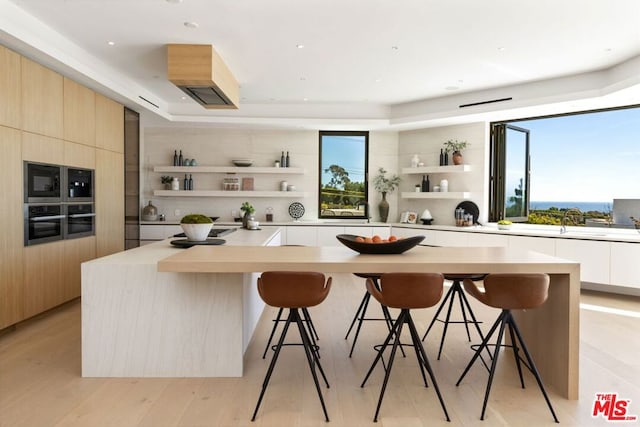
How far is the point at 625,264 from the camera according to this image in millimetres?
5465

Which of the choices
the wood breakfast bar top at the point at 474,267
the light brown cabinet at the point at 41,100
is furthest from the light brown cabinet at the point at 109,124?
Answer: the wood breakfast bar top at the point at 474,267

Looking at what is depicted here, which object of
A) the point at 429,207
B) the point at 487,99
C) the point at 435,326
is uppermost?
the point at 487,99

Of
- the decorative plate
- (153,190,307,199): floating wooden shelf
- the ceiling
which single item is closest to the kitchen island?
the ceiling

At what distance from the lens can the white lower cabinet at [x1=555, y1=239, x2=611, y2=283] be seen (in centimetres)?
561

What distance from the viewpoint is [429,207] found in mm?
7742

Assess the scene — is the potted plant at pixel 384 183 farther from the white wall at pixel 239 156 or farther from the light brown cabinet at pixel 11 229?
the light brown cabinet at pixel 11 229

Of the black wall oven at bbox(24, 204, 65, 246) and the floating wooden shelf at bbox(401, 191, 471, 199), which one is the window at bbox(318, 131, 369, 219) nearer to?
the floating wooden shelf at bbox(401, 191, 471, 199)

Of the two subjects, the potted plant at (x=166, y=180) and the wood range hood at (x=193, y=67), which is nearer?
the wood range hood at (x=193, y=67)

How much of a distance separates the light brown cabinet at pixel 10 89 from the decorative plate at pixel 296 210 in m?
4.62

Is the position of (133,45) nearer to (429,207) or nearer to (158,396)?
(158,396)

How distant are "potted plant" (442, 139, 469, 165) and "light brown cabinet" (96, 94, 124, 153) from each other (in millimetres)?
4959

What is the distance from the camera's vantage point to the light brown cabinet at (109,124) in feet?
18.0

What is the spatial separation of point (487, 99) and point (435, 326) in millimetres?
3526

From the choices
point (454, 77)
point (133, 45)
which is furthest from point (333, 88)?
point (133, 45)
